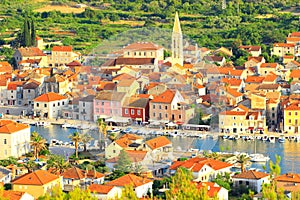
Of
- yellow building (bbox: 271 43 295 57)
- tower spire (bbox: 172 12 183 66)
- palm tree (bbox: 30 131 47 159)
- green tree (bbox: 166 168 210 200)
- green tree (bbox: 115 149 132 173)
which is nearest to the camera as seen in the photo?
green tree (bbox: 166 168 210 200)

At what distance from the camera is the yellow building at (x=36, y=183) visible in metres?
24.2

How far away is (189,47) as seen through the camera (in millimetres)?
37781

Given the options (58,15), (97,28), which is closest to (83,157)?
(97,28)

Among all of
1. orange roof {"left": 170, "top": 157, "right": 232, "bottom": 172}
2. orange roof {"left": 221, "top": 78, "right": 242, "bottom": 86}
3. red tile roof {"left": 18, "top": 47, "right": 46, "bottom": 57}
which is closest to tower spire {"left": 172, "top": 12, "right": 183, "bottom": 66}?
orange roof {"left": 221, "top": 78, "right": 242, "bottom": 86}

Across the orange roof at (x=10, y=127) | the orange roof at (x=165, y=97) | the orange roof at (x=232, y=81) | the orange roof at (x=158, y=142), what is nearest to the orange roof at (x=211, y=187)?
the orange roof at (x=158, y=142)

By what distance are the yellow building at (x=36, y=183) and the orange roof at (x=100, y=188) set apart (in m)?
0.73

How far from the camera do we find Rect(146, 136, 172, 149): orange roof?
27.8 meters

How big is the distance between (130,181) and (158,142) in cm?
376

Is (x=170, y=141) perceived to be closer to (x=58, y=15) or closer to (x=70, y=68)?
(x=70, y=68)

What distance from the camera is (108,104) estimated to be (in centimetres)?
3353

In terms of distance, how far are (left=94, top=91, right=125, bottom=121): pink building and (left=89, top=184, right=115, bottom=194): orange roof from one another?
9068 millimetres

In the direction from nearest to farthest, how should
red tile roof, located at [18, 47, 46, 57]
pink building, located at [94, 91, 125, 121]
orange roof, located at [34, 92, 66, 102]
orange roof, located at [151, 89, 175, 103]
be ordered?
orange roof, located at [151, 89, 175, 103], pink building, located at [94, 91, 125, 121], orange roof, located at [34, 92, 66, 102], red tile roof, located at [18, 47, 46, 57]

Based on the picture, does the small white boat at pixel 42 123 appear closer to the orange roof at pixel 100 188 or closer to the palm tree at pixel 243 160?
the palm tree at pixel 243 160

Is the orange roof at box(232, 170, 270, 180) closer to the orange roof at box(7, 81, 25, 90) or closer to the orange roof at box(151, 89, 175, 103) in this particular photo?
the orange roof at box(151, 89, 175, 103)
